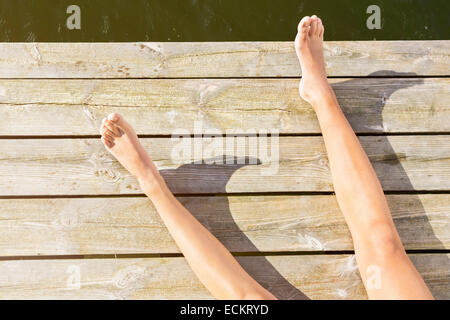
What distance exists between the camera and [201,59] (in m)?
2.01

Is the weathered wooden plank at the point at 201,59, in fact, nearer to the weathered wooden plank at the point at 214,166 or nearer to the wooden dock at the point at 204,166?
the wooden dock at the point at 204,166

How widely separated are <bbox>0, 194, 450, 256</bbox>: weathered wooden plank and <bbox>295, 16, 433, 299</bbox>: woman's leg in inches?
8.2

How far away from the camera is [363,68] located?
78.9 inches

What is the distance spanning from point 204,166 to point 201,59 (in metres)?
0.61

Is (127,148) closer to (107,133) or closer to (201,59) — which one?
(107,133)

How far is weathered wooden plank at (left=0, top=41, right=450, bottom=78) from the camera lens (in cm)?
199

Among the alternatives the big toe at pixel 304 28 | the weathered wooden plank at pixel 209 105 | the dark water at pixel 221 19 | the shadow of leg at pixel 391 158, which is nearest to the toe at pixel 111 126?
the weathered wooden plank at pixel 209 105

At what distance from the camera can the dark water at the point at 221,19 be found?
236 cm

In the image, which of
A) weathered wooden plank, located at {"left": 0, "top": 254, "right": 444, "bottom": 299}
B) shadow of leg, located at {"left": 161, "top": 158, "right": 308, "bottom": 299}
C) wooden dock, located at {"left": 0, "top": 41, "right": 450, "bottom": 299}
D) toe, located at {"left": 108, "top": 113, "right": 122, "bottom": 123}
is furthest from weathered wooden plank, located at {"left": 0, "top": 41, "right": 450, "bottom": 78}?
weathered wooden plank, located at {"left": 0, "top": 254, "right": 444, "bottom": 299}

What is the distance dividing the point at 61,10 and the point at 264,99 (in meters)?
1.52
